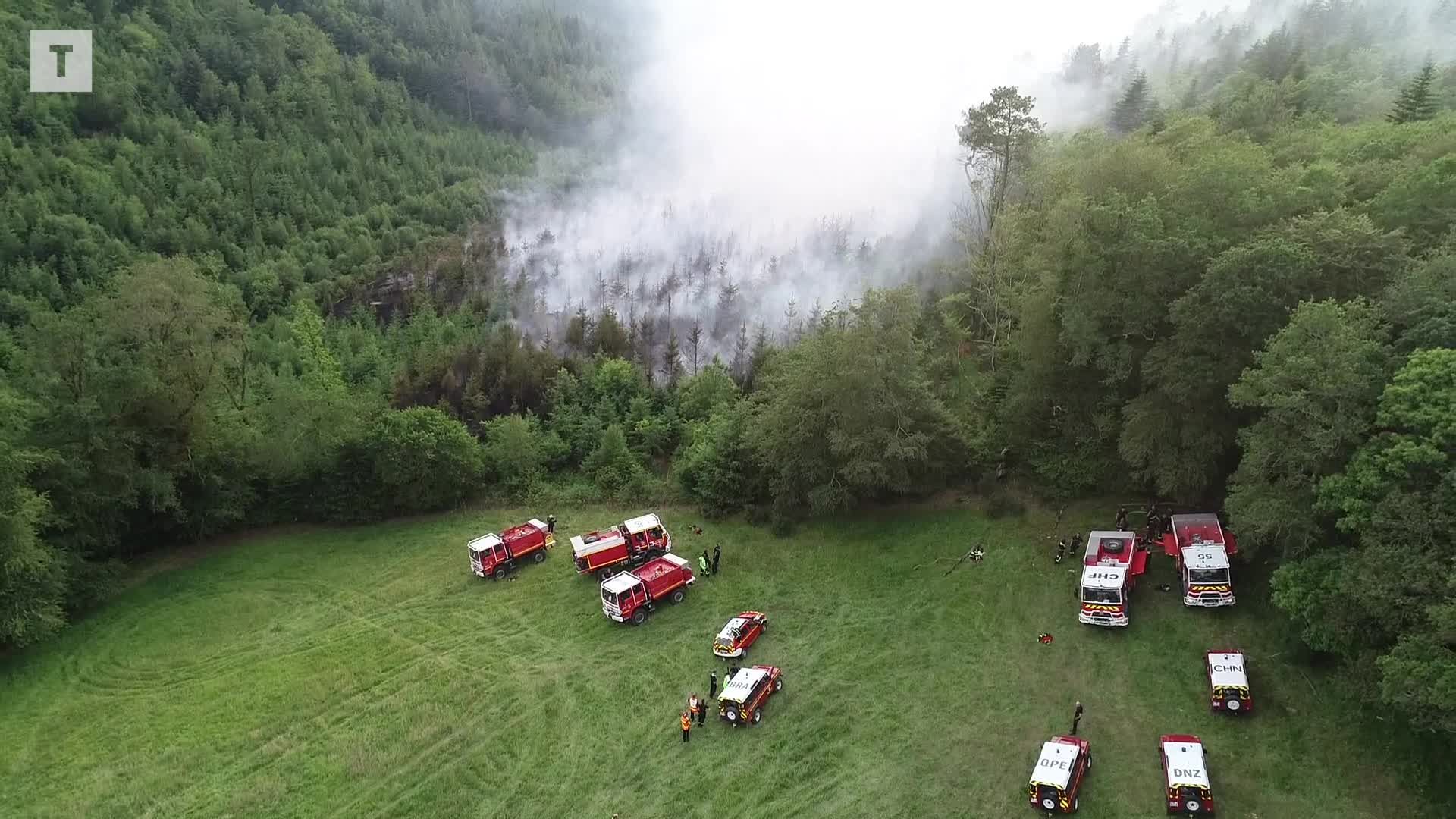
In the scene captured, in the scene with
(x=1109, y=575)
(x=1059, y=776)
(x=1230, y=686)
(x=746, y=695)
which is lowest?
(x=746, y=695)

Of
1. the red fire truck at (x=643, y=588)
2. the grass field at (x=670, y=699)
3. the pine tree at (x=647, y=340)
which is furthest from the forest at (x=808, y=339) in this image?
the red fire truck at (x=643, y=588)

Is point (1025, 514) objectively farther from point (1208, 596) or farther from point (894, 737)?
point (894, 737)

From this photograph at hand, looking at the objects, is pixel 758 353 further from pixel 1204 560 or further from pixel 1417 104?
pixel 1417 104

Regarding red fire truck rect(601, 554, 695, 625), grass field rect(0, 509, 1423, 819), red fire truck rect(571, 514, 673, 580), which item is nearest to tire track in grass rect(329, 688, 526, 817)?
grass field rect(0, 509, 1423, 819)

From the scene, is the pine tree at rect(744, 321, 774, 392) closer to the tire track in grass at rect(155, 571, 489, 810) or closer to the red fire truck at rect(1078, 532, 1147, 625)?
the red fire truck at rect(1078, 532, 1147, 625)

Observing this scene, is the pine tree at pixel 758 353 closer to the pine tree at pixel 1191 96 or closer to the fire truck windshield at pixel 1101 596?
the fire truck windshield at pixel 1101 596

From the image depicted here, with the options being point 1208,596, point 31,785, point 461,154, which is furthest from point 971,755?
point 461,154

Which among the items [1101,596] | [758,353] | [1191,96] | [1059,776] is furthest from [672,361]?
[1191,96]
